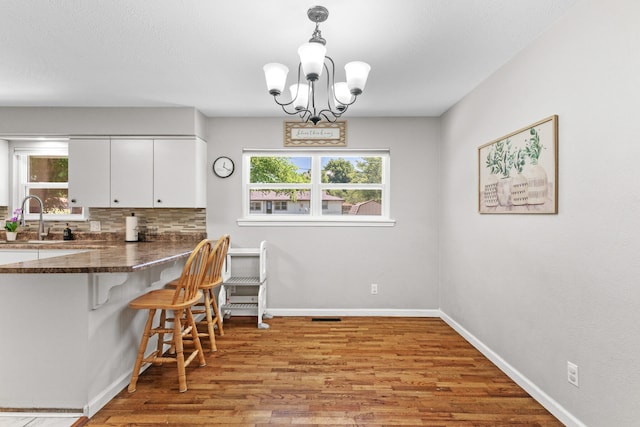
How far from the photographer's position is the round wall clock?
400cm

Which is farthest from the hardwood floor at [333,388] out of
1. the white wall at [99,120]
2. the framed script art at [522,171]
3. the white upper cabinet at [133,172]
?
the white wall at [99,120]

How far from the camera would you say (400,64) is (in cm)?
262

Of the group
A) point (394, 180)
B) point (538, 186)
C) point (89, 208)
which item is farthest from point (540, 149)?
point (89, 208)

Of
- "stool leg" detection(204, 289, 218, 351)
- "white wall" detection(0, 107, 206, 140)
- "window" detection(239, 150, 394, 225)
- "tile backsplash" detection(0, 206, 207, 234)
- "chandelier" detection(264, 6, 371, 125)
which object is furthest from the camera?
"window" detection(239, 150, 394, 225)

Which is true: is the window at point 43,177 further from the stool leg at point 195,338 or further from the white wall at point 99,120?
the stool leg at point 195,338

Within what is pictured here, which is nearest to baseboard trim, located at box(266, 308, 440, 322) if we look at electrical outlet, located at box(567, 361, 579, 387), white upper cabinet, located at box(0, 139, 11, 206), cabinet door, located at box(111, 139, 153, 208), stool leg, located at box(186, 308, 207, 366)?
stool leg, located at box(186, 308, 207, 366)

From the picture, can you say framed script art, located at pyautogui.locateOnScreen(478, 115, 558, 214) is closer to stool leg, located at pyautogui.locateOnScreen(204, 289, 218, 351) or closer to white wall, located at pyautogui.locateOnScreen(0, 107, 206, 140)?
stool leg, located at pyautogui.locateOnScreen(204, 289, 218, 351)

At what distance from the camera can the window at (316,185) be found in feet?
13.4

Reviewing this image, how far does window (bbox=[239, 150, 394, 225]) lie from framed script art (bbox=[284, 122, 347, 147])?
5.4 inches

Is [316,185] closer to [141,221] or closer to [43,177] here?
[141,221]

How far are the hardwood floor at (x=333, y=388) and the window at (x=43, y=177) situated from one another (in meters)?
2.61

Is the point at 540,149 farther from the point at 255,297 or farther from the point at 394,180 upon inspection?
the point at 255,297

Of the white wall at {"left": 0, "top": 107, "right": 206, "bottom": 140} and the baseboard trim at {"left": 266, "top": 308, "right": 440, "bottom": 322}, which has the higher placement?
the white wall at {"left": 0, "top": 107, "right": 206, "bottom": 140}

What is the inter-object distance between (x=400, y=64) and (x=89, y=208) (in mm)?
3666
